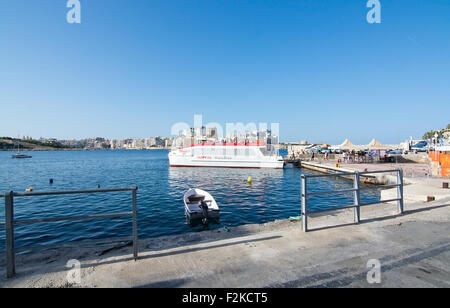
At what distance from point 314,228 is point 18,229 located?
12108 millimetres

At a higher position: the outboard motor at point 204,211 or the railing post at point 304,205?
the railing post at point 304,205

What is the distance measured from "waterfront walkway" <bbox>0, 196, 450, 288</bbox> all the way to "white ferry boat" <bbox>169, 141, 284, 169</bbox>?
3423 cm

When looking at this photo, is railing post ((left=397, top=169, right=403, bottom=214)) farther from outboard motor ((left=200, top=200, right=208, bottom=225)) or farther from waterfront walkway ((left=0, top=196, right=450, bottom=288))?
outboard motor ((left=200, top=200, right=208, bottom=225))

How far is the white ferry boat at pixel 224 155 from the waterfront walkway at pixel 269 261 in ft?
112

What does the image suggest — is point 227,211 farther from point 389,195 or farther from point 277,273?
point 277,273

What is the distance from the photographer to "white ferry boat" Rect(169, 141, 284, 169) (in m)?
39.3

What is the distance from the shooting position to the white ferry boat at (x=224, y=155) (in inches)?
1547

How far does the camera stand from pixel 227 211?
11891 mm

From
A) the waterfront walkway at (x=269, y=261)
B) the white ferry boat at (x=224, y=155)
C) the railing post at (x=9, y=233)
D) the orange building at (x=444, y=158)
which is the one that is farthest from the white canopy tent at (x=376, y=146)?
the railing post at (x=9, y=233)

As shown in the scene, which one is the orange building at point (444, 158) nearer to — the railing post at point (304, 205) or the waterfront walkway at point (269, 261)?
the waterfront walkway at point (269, 261)

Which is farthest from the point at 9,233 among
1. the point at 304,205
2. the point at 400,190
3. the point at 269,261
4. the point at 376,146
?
the point at 376,146

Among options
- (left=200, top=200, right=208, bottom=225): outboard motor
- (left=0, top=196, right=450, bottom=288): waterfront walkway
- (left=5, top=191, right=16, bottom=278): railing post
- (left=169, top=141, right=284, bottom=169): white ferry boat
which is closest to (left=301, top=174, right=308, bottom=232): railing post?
(left=0, top=196, right=450, bottom=288): waterfront walkway

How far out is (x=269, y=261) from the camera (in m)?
3.41
